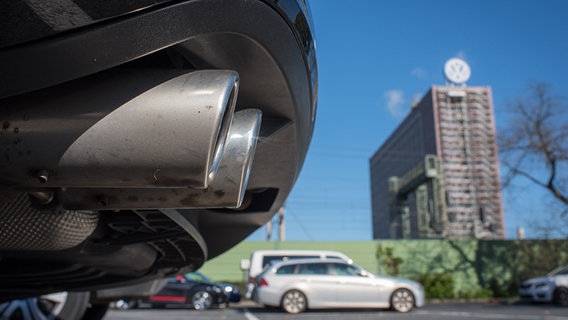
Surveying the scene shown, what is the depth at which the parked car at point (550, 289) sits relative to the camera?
14227 mm

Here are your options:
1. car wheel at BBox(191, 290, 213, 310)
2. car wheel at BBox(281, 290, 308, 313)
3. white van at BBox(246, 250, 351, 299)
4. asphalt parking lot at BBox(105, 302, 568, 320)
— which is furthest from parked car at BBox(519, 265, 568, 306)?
car wheel at BBox(191, 290, 213, 310)

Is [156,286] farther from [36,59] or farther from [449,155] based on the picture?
[449,155]

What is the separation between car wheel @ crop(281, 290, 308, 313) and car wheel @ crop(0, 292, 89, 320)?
8.54m

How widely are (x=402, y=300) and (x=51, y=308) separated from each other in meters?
9.69

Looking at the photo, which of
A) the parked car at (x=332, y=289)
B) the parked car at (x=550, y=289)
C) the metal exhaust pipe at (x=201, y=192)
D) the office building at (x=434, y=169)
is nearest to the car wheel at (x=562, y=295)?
the parked car at (x=550, y=289)

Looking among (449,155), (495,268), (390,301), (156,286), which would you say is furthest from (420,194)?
(156,286)

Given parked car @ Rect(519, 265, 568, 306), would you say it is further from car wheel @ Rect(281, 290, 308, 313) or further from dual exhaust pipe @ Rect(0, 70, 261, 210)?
dual exhaust pipe @ Rect(0, 70, 261, 210)

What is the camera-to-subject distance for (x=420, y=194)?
50562 mm

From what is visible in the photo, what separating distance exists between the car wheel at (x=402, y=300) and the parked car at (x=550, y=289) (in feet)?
14.9

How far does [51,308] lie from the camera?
13.4ft

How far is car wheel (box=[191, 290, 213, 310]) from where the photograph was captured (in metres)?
14.0

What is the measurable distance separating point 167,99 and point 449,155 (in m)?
61.2

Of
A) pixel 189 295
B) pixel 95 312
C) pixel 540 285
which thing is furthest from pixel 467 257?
pixel 95 312

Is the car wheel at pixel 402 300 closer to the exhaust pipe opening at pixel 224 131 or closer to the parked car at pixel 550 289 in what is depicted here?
the parked car at pixel 550 289
